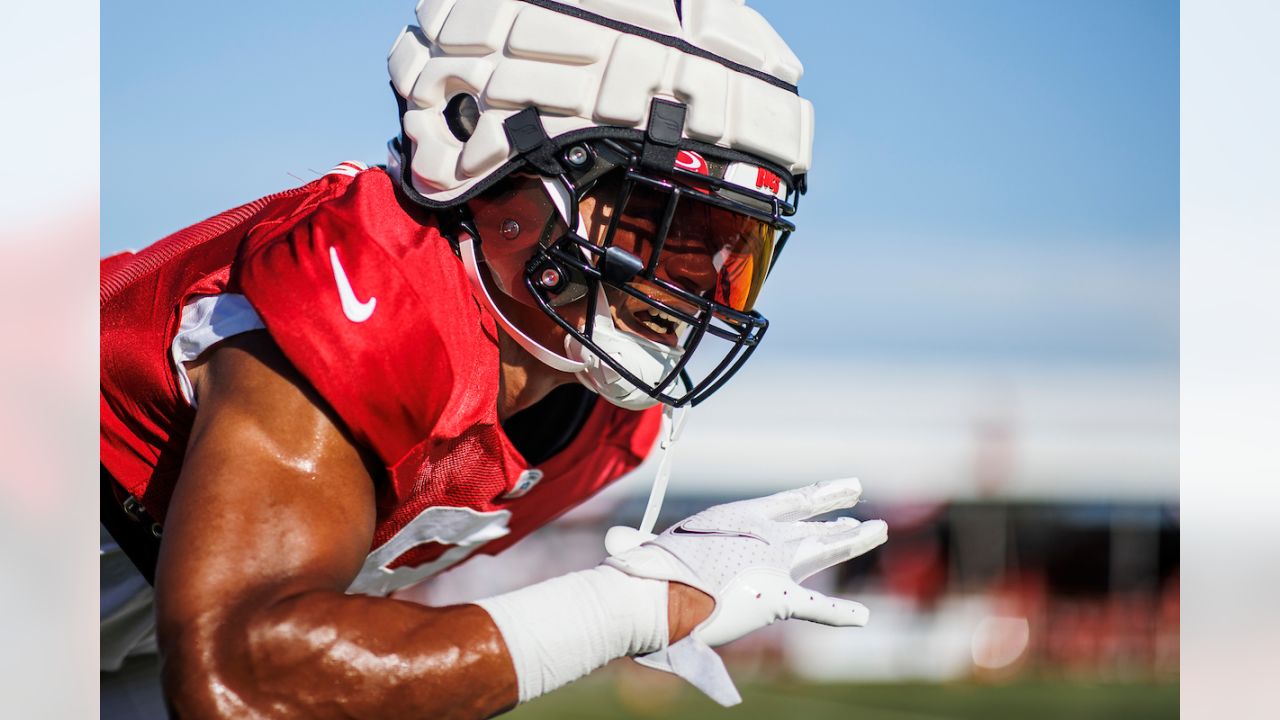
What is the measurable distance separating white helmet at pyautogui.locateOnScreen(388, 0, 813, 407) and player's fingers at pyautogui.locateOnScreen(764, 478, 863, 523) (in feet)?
0.94

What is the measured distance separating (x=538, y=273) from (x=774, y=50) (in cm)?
74

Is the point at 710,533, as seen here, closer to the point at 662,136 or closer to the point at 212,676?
the point at 662,136

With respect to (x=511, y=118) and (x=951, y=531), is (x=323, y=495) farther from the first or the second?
(x=951, y=531)

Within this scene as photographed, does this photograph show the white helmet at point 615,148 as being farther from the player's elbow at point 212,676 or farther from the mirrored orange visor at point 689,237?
the player's elbow at point 212,676

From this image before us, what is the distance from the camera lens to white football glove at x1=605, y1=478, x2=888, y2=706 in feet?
6.49

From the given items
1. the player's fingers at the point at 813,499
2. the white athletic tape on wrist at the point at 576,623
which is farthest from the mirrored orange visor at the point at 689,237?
the white athletic tape on wrist at the point at 576,623

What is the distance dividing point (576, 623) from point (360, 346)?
593 mm

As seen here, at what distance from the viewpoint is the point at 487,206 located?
235cm

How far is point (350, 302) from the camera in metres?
1.96

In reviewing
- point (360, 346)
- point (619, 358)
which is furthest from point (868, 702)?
point (360, 346)

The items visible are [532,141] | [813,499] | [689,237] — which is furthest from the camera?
[813,499]

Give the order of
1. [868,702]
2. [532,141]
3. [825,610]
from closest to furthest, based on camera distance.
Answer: [825,610], [532,141], [868,702]

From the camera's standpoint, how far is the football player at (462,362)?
5.82 ft

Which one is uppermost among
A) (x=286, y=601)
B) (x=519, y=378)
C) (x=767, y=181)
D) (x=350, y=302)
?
(x=767, y=181)
